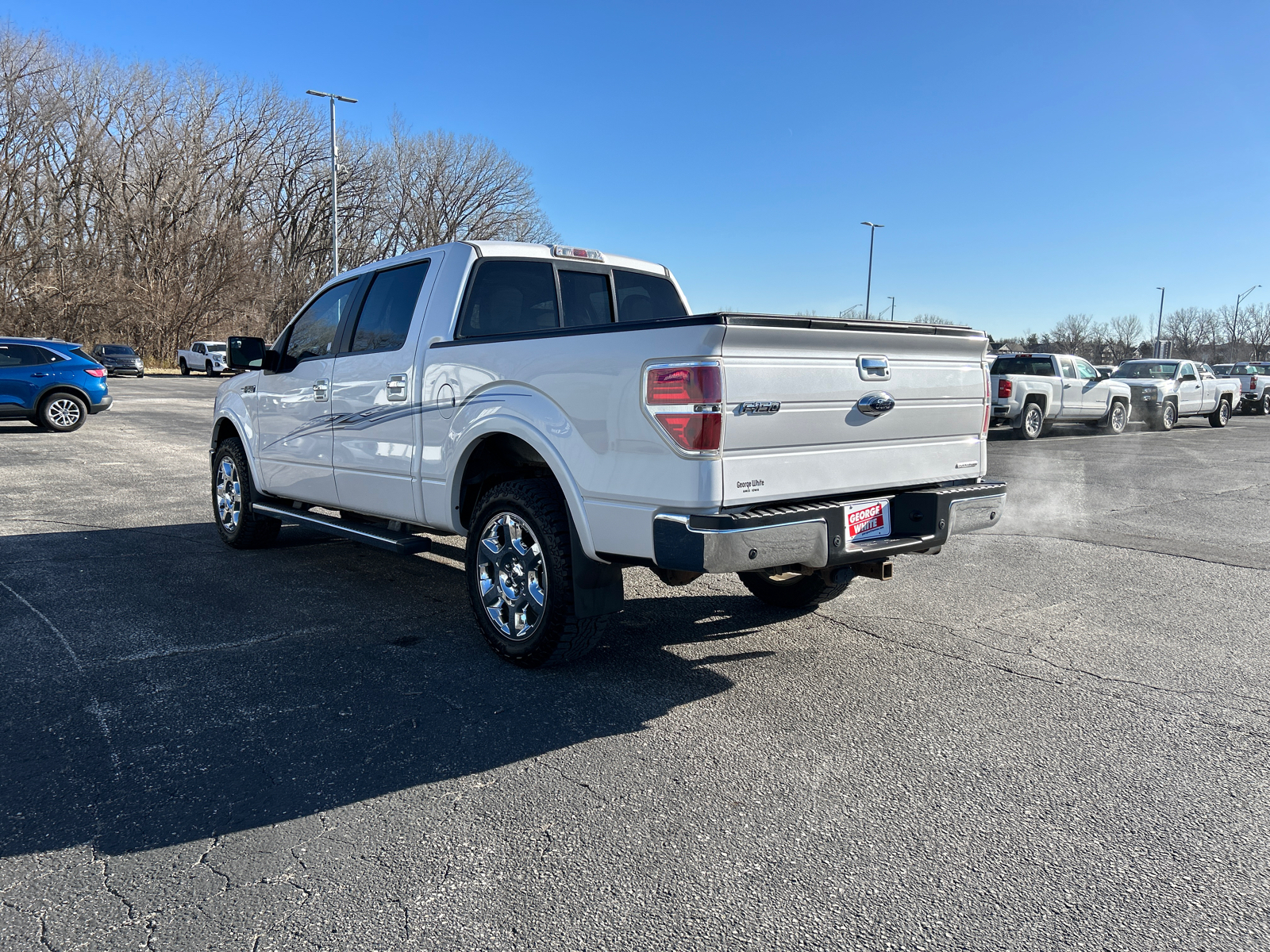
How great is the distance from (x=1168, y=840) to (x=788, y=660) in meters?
1.96

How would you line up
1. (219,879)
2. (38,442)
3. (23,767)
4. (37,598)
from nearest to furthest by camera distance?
(219,879) < (23,767) < (37,598) < (38,442)

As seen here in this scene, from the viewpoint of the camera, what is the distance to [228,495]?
761 centimetres

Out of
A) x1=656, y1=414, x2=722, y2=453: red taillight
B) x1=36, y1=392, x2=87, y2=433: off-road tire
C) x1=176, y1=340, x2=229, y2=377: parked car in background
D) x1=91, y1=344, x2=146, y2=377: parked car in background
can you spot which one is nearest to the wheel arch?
x1=656, y1=414, x2=722, y2=453: red taillight

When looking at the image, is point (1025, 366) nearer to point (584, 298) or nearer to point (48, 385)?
point (584, 298)

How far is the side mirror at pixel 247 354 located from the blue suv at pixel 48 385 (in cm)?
1322

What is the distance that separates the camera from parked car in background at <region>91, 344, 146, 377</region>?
42469 mm

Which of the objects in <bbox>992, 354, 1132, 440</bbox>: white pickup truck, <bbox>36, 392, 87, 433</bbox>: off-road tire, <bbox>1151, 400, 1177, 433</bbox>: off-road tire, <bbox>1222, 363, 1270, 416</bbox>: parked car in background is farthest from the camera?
<bbox>1222, 363, 1270, 416</bbox>: parked car in background

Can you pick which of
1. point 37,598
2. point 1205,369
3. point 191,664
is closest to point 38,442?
point 37,598

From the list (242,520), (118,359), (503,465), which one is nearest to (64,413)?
(242,520)

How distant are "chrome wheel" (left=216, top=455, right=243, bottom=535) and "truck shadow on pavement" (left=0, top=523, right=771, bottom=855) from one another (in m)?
0.94

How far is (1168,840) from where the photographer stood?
2889mm

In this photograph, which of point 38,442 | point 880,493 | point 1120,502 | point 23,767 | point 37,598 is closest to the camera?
point 23,767

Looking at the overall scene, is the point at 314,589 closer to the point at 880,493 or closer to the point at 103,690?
the point at 103,690

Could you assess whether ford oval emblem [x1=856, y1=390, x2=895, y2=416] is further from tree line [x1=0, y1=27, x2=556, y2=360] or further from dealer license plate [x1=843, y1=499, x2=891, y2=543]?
tree line [x1=0, y1=27, x2=556, y2=360]
